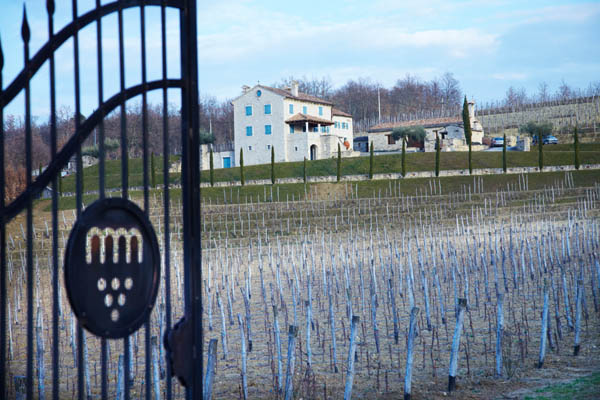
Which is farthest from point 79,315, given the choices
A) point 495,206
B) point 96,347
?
point 495,206

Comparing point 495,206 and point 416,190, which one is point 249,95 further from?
point 495,206

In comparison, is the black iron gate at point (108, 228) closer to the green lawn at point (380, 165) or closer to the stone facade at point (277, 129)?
the green lawn at point (380, 165)

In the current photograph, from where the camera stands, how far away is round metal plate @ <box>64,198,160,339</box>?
224 cm

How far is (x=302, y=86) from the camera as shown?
3329 inches

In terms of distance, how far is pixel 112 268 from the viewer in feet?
7.82

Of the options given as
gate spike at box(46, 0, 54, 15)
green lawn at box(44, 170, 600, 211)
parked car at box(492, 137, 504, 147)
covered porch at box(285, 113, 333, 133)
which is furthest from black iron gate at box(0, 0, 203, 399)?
parked car at box(492, 137, 504, 147)

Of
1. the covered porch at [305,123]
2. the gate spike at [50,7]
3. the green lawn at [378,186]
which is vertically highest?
the covered porch at [305,123]

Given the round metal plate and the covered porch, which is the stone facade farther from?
the round metal plate

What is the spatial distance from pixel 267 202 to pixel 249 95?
1851 cm

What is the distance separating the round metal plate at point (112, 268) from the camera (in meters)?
2.24

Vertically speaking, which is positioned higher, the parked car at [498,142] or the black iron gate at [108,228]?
the parked car at [498,142]

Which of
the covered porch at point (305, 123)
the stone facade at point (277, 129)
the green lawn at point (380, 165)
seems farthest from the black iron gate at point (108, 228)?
the covered porch at point (305, 123)

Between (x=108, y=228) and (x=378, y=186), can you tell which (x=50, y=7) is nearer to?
(x=108, y=228)

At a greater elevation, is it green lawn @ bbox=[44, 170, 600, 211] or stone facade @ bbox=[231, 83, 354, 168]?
stone facade @ bbox=[231, 83, 354, 168]
